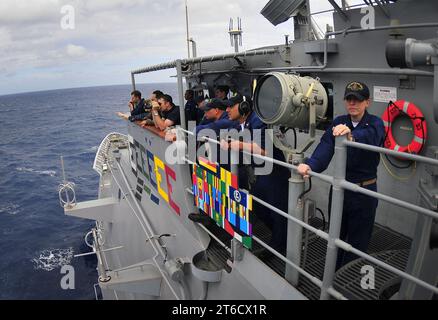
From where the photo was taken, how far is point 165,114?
546 centimetres

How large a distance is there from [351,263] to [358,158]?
32.2 inches

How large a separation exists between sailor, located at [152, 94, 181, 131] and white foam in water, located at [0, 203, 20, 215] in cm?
1432

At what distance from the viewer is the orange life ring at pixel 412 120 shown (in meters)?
3.75

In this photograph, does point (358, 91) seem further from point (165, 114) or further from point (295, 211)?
point (165, 114)

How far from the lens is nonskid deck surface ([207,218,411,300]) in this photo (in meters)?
2.65

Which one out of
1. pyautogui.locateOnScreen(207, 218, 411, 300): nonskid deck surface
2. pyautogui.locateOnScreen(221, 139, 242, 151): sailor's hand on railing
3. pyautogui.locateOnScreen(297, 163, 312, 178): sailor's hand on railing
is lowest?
pyautogui.locateOnScreen(207, 218, 411, 300): nonskid deck surface

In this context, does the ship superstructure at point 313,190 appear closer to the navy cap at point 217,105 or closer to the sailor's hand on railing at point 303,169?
the sailor's hand on railing at point 303,169

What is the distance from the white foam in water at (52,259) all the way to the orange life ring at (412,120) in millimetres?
11510

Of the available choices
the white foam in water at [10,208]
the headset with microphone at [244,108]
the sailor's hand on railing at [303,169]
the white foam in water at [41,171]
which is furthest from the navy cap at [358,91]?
the white foam in water at [41,171]

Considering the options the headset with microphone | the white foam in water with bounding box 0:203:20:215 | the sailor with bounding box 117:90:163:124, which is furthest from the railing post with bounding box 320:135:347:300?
the white foam in water with bounding box 0:203:20:215

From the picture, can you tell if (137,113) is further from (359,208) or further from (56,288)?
(56,288)

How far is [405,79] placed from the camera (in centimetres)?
387
